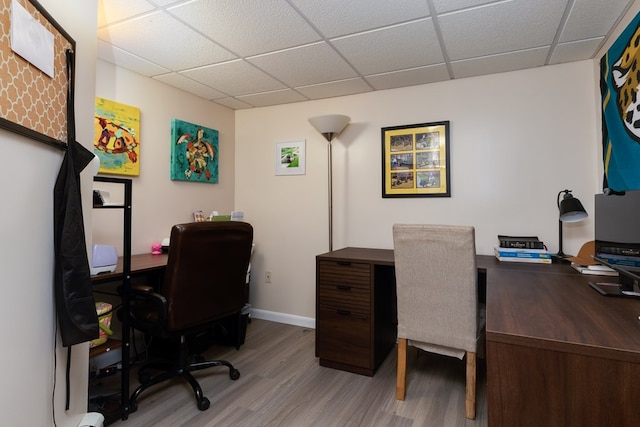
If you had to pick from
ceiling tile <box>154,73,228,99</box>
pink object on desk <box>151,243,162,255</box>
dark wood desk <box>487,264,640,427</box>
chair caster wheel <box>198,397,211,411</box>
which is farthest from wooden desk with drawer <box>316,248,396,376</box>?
ceiling tile <box>154,73,228,99</box>

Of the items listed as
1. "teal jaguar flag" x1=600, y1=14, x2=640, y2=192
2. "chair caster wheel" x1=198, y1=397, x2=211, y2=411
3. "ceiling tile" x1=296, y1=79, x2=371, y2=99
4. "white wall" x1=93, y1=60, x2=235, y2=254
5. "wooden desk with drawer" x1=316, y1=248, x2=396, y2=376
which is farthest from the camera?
"ceiling tile" x1=296, y1=79, x2=371, y2=99

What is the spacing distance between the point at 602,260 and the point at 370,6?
1.70m

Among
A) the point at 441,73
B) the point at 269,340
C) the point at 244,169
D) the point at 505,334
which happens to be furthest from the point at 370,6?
the point at 269,340

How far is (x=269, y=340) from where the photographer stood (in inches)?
110

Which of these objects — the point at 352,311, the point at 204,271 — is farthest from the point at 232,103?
the point at 352,311

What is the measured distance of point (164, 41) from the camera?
6.64ft

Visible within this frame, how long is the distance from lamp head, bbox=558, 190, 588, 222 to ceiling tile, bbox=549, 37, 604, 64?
3.12 feet

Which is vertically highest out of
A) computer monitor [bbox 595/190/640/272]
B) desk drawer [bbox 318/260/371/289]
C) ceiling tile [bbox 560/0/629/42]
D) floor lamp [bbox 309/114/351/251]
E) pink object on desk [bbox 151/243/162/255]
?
ceiling tile [bbox 560/0/629/42]

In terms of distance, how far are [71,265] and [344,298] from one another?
1.62 metres

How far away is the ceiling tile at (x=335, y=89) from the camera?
2.70 metres

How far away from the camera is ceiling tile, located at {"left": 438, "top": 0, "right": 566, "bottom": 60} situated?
5.48 ft

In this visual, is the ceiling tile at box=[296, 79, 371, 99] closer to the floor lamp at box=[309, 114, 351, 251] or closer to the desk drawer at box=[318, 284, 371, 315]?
the floor lamp at box=[309, 114, 351, 251]

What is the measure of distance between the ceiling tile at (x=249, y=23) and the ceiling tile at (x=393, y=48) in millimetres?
279

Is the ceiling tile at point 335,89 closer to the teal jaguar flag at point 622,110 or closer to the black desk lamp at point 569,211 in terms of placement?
the teal jaguar flag at point 622,110
